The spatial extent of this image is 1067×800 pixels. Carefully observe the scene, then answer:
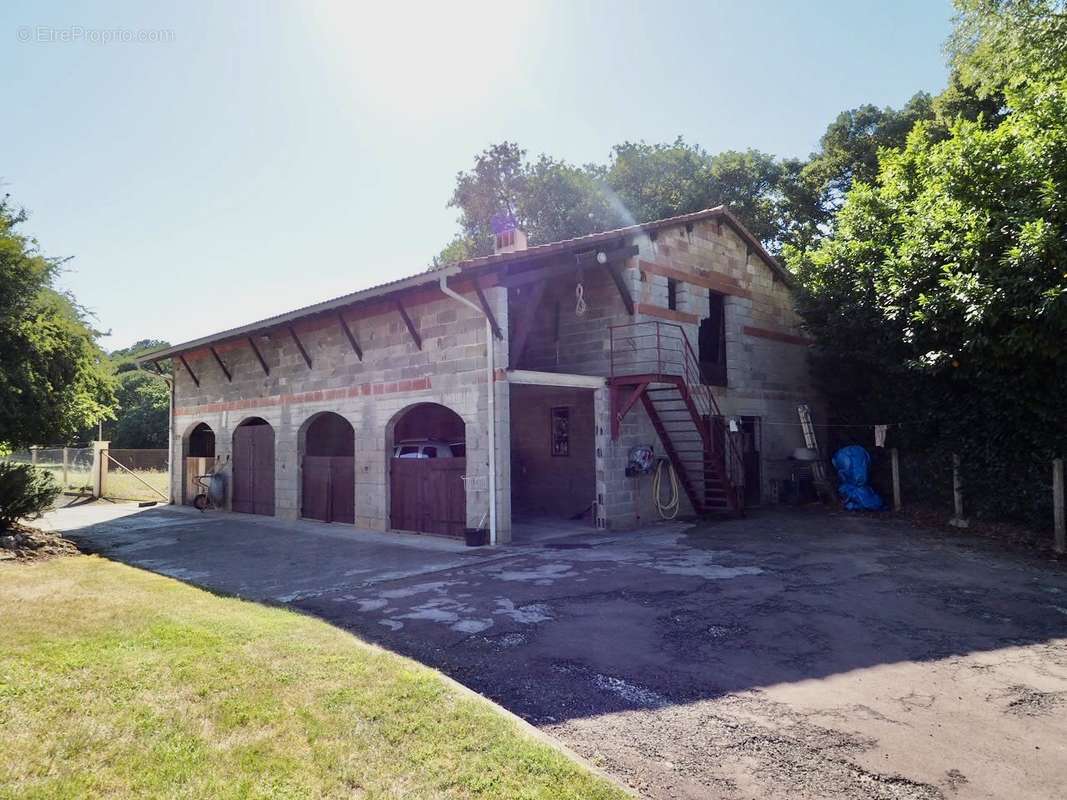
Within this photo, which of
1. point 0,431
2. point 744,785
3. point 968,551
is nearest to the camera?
point 744,785

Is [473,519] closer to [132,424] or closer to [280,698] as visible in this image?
[280,698]

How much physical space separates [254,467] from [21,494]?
269 inches

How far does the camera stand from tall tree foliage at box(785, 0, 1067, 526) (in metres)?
10.4

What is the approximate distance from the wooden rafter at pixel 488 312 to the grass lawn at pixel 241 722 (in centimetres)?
674

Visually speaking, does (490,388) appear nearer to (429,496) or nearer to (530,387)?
(429,496)

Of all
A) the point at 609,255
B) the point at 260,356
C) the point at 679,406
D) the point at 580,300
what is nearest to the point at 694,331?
the point at 679,406

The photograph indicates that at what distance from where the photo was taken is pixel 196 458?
66.3 feet

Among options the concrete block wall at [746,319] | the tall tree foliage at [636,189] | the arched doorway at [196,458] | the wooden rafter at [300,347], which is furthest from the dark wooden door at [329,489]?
the tall tree foliage at [636,189]

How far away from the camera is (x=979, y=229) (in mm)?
11180

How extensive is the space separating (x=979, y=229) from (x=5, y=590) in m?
15.0

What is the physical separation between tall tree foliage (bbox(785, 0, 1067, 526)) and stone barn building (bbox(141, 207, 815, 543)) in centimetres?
238

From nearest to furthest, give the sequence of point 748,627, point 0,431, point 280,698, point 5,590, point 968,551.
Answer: point 280,698, point 748,627, point 5,590, point 968,551, point 0,431

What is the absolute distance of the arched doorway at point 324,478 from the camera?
15.0 m

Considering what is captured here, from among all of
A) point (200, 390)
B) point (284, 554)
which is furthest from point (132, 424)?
point (284, 554)
